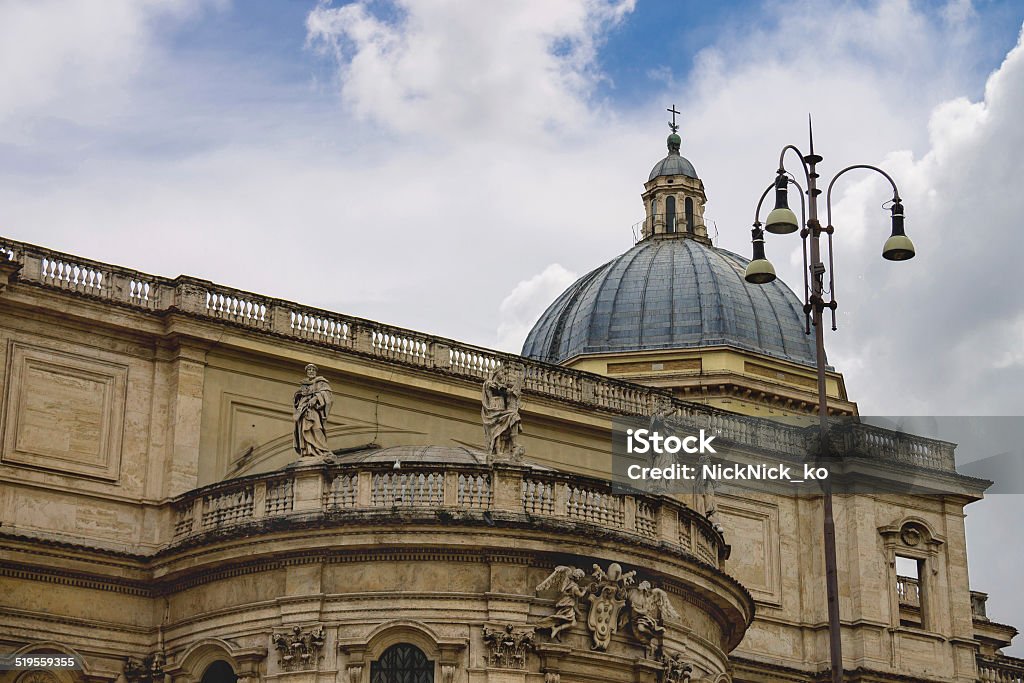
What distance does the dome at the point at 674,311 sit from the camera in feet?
184

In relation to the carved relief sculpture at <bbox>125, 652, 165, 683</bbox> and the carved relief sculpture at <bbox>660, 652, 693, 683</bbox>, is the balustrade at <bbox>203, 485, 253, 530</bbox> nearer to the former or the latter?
the carved relief sculpture at <bbox>125, 652, 165, 683</bbox>

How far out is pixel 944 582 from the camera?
4731 centimetres

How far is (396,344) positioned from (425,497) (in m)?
7.84

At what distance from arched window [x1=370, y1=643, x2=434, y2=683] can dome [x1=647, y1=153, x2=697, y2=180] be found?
3225cm

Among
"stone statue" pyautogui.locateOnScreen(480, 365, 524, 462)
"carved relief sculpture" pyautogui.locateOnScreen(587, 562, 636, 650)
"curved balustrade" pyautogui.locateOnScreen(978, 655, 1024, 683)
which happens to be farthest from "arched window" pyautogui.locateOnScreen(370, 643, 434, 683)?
"curved balustrade" pyautogui.locateOnScreen(978, 655, 1024, 683)

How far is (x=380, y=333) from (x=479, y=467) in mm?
7662

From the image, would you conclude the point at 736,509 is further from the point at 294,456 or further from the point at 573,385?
the point at 294,456

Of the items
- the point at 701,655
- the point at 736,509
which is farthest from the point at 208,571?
the point at 736,509

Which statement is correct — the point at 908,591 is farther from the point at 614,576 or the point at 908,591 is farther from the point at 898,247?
the point at 898,247

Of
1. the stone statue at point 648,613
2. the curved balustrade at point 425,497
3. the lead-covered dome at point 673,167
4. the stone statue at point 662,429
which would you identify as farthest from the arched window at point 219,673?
the lead-covered dome at point 673,167

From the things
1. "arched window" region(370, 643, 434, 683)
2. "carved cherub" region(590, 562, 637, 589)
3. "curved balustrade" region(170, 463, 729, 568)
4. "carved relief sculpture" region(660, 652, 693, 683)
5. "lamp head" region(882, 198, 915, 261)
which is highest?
"lamp head" region(882, 198, 915, 261)

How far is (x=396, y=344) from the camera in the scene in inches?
1603

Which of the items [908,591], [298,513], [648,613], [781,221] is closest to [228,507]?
[298,513]

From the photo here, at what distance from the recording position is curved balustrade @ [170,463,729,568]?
3338cm
